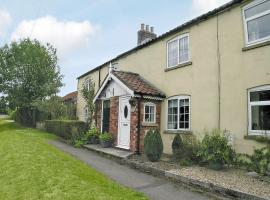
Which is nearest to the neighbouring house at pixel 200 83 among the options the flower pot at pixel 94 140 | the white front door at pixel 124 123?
the white front door at pixel 124 123

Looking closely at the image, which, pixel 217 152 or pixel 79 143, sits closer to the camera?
pixel 217 152

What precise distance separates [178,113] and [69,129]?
9575 mm

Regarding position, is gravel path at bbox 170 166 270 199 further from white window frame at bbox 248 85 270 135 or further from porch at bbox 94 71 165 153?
porch at bbox 94 71 165 153

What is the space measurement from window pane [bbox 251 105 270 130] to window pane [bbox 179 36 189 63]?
14.2 ft

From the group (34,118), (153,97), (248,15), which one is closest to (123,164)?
(153,97)

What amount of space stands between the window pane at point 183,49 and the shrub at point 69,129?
879 centimetres

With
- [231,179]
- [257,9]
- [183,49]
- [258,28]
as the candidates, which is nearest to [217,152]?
[231,179]

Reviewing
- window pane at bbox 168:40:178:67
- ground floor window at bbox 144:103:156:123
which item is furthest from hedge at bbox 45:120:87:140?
window pane at bbox 168:40:178:67

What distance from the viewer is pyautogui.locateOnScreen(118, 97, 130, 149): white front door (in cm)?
1375

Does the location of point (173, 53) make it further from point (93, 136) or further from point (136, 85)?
point (93, 136)

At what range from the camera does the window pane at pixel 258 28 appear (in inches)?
363

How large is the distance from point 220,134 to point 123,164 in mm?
4237

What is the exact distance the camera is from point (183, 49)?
41.7 ft

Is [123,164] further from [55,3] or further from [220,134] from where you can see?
[55,3]
